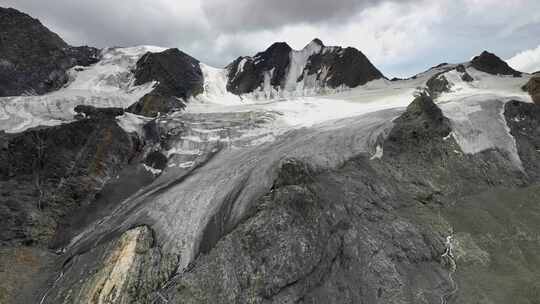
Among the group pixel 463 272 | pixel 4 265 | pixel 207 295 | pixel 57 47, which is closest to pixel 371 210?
pixel 463 272

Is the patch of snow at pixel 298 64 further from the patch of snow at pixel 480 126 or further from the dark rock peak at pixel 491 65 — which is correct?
the patch of snow at pixel 480 126

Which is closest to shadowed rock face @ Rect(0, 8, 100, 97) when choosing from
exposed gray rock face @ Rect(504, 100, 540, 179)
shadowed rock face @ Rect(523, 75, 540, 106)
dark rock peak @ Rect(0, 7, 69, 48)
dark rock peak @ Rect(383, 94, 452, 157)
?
dark rock peak @ Rect(0, 7, 69, 48)

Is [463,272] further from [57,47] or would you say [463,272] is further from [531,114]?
[57,47]

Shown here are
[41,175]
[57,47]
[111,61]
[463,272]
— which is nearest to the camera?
[463,272]

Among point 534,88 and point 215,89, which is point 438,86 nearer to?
point 534,88

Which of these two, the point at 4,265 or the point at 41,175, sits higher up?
the point at 41,175

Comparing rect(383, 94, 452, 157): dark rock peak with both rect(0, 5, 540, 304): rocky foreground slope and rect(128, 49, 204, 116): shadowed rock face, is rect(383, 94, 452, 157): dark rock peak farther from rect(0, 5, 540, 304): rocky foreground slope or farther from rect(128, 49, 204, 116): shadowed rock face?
rect(128, 49, 204, 116): shadowed rock face

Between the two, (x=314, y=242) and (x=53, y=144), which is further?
(x=53, y=144)
